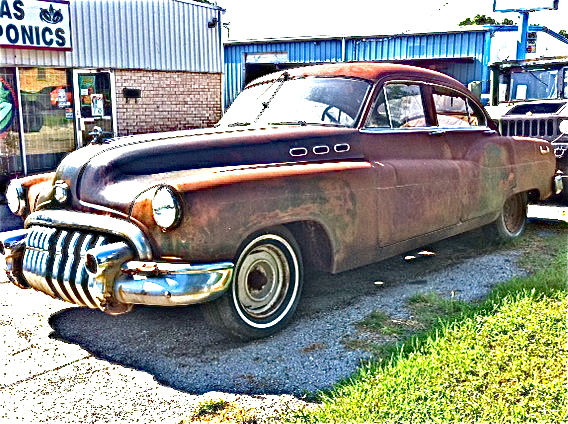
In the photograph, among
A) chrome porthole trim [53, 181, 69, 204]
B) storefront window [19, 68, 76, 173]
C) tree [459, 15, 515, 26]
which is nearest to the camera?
chrome porthole trim [53, 181, 69, 204]

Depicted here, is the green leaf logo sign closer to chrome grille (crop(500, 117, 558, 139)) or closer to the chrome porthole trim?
chrome grille (crop(500, 117, 558, 139))

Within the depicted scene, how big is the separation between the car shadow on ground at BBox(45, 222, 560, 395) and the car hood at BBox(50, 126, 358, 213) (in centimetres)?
89

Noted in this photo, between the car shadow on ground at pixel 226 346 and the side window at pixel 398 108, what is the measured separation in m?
1.32

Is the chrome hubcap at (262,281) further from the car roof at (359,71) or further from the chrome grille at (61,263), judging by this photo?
the car roof at (359,71)

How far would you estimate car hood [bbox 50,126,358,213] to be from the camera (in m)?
3.98

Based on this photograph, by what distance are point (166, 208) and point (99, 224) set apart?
492 mm

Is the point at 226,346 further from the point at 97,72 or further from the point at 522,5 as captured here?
the point at 522,5

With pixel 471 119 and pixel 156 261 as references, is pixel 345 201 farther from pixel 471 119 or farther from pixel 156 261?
pixel 471 119

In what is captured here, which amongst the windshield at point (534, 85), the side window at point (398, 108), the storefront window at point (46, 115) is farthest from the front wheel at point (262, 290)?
the storefront window at point (46, 115)

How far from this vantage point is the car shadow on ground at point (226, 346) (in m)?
3.48

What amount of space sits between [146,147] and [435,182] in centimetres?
233

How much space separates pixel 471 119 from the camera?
6.32 m

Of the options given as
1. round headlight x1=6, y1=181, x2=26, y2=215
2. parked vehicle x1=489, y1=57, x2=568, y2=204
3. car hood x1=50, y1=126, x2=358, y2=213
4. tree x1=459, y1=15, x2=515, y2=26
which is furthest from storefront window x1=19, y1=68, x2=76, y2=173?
tree x1=459, y1=15, x2=515, y2=26

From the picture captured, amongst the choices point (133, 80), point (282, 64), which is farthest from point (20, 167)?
point (282, 64)
